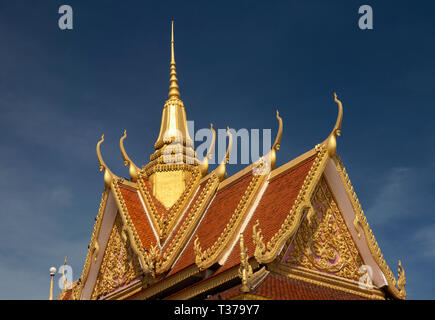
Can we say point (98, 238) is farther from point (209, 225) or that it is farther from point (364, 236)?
point (364, 236)

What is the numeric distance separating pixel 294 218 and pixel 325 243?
135 cm

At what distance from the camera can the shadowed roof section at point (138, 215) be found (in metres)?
Result: 18.0

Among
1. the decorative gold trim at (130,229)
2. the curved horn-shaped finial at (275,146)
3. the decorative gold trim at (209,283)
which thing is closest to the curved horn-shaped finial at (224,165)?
the curved horn-shaped finial at (275,146)

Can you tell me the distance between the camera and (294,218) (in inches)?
570

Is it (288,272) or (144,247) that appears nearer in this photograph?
(288,272)

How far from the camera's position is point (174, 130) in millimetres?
21609

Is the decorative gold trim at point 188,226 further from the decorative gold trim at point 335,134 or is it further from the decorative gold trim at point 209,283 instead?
the decorative gold trim at point 335,134

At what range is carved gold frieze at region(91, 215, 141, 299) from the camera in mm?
17844

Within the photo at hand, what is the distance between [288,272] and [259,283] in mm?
1279

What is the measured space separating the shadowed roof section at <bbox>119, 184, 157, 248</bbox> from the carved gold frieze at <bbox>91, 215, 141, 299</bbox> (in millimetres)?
485

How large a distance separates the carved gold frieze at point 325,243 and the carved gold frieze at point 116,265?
14.4 ft

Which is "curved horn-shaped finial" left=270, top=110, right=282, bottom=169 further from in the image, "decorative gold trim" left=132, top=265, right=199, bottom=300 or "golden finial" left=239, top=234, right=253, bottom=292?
"golden finial" left=239, top=234, right=253, bottom=292

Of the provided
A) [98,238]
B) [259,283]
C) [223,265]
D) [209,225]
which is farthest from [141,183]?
[259,283]
